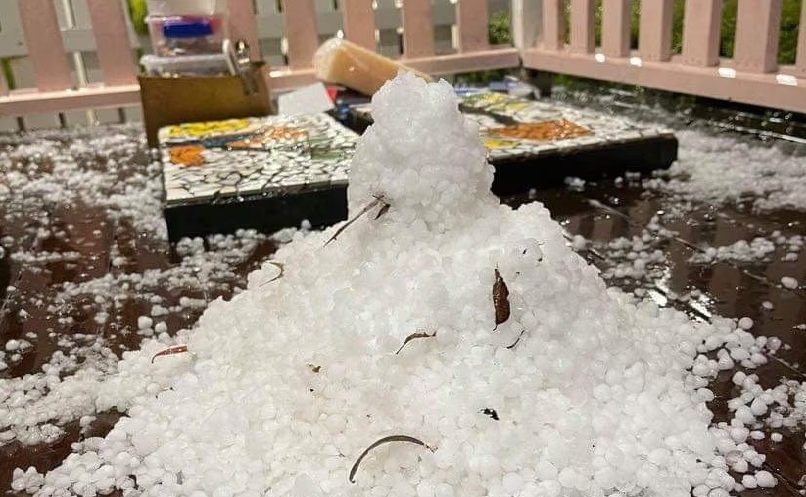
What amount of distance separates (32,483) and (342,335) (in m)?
0.29

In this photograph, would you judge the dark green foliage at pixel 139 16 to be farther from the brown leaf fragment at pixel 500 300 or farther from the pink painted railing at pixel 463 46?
the brown leaf fragment at pixel 500 300

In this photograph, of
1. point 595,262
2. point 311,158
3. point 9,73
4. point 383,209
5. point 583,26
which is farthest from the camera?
point 9,73

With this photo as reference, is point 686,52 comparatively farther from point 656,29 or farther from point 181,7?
point 181,7

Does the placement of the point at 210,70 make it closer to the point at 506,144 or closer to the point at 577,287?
the point at 506,144

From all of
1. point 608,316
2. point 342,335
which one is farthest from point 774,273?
point 342,335

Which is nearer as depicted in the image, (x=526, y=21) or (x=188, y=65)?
(x=188, y=65)

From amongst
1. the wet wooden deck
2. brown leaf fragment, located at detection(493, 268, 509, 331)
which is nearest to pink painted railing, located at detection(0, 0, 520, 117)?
the wet wooden deck

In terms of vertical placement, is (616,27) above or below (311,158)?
above

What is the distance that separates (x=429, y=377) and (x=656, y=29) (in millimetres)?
1547

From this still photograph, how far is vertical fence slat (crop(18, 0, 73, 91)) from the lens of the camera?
2.29 m

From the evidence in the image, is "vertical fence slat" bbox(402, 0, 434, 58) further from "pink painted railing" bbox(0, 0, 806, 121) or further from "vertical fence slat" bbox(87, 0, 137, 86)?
"vertical fence slat" bbox(87, 0, 137, 86)

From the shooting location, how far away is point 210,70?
198 centimetres

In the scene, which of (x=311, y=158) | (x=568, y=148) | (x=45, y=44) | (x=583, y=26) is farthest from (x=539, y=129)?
(x=45, y=44)

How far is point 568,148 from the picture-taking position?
1.44m
